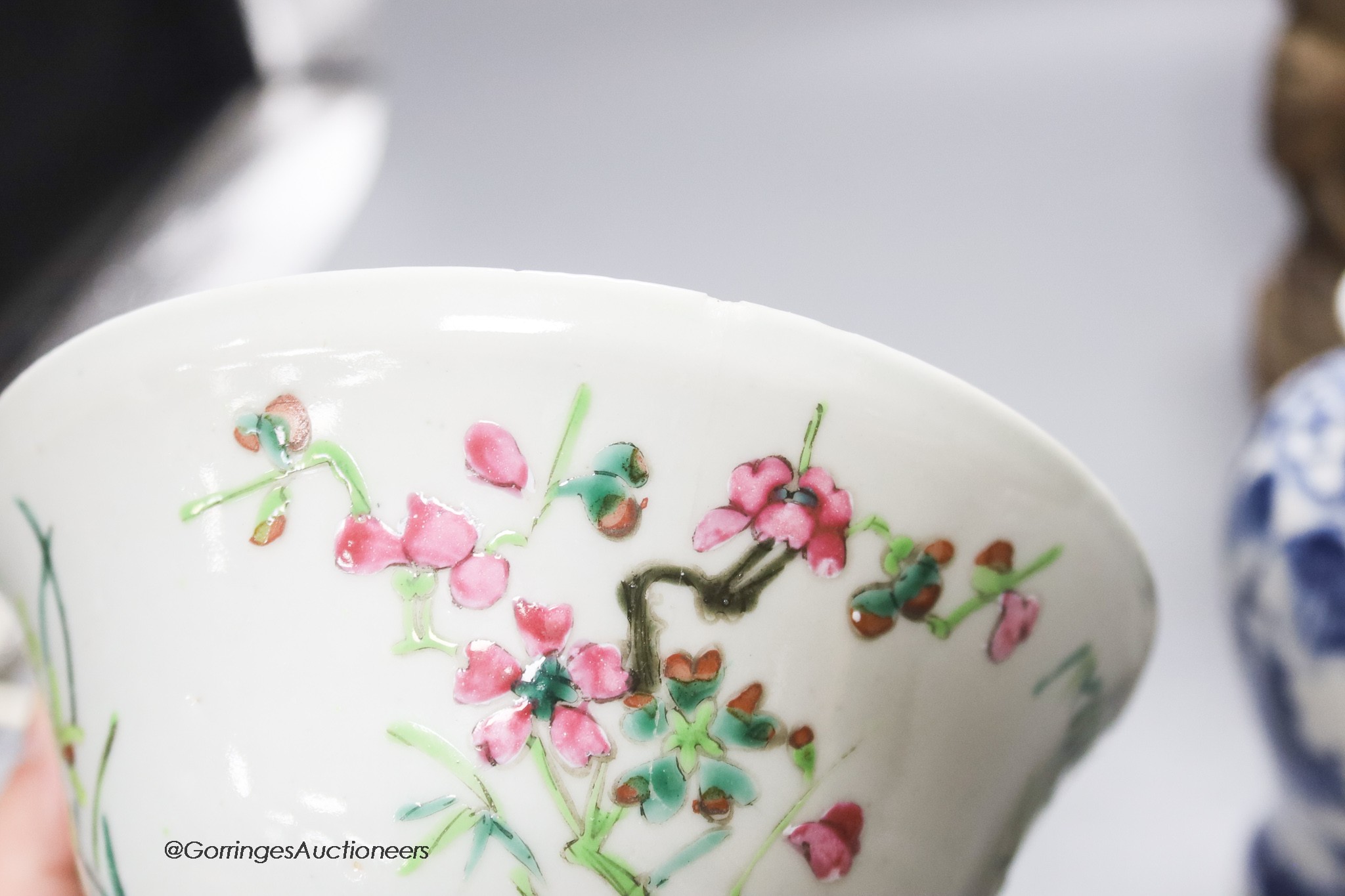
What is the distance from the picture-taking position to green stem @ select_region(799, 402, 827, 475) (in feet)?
0.60

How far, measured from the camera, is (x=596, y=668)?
19 centimetres

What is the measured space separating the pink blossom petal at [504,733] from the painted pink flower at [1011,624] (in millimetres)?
77

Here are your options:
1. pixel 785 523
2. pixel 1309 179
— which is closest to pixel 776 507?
pixel 785 523

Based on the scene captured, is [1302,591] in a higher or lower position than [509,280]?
lower

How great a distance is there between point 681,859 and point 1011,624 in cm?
7

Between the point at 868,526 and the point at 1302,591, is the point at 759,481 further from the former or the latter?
the point at 1302,591

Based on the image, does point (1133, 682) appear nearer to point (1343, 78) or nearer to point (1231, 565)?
point (1231, 565)

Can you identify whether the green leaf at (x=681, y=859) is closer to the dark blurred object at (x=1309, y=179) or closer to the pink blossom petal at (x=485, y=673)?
the pink blossom petal at (x=485, y=673)

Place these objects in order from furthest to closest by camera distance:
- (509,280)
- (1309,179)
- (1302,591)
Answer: (1309,179)
(1302,591)
(509,280)

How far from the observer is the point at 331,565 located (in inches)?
7.3

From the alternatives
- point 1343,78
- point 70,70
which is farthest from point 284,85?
point 1343,78

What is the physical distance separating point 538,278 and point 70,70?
1.66 ft

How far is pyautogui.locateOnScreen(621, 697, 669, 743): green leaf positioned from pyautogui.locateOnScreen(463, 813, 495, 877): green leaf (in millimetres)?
25

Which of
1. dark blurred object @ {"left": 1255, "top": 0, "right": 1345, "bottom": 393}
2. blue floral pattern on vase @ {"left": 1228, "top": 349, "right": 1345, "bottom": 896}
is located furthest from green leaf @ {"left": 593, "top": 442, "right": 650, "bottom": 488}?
dark blurred object @ {"left": 1255, "top": 0, "right": 1345, "bottom": 393}
